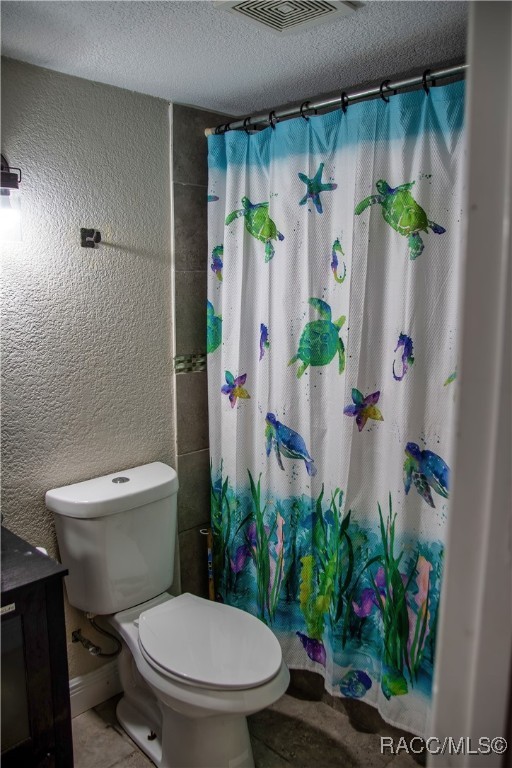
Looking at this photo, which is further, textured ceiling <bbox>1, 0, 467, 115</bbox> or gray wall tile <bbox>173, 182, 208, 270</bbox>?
gray wall tile <bbox>173, 182, 208, 270</bbox>

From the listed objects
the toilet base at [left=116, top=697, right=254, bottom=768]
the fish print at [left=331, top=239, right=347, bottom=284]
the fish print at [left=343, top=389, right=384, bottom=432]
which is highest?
the fish print at [left=331, top=239, right=347, bottom=284]

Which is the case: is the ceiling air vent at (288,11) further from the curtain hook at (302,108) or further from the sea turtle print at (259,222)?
the sea turtle print at (259,222)

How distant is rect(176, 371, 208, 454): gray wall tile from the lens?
2.34 meters

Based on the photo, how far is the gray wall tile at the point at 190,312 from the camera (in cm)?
228

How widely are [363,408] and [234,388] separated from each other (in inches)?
22.5

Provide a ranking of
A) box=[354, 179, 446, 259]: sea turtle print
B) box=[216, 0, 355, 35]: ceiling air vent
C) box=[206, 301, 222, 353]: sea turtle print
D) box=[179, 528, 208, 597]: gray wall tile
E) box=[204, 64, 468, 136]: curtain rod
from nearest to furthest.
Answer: box=[216, 0, 355, 35]: ceiling air vent, box=[204, 64, 468, 136]: curtain rod, box=[354, 179, 446, 259]: sea turtle print, box=[206, 301, 222, 353]: sea turtle print, box=[179, 528, 208, 597]: gray wall tile

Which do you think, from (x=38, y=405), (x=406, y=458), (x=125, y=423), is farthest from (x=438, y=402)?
(x=38, y=405)

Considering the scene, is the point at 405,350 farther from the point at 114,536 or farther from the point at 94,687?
the point at 94,687

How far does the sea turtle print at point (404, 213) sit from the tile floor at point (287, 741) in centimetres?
158

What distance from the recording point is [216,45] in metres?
1.61

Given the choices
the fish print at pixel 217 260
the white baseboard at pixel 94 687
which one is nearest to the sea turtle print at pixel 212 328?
the fish print at pixel 217 260

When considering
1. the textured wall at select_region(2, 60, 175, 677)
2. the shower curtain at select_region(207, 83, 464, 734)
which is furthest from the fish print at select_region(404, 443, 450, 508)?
the textured wall at select_region(2, 60, 175, 677)

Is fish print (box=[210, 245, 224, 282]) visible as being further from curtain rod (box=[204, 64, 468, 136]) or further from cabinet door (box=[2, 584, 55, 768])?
cabinet door (box=[2, 584, 55, 768])

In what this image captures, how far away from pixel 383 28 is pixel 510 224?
128 centimetres
